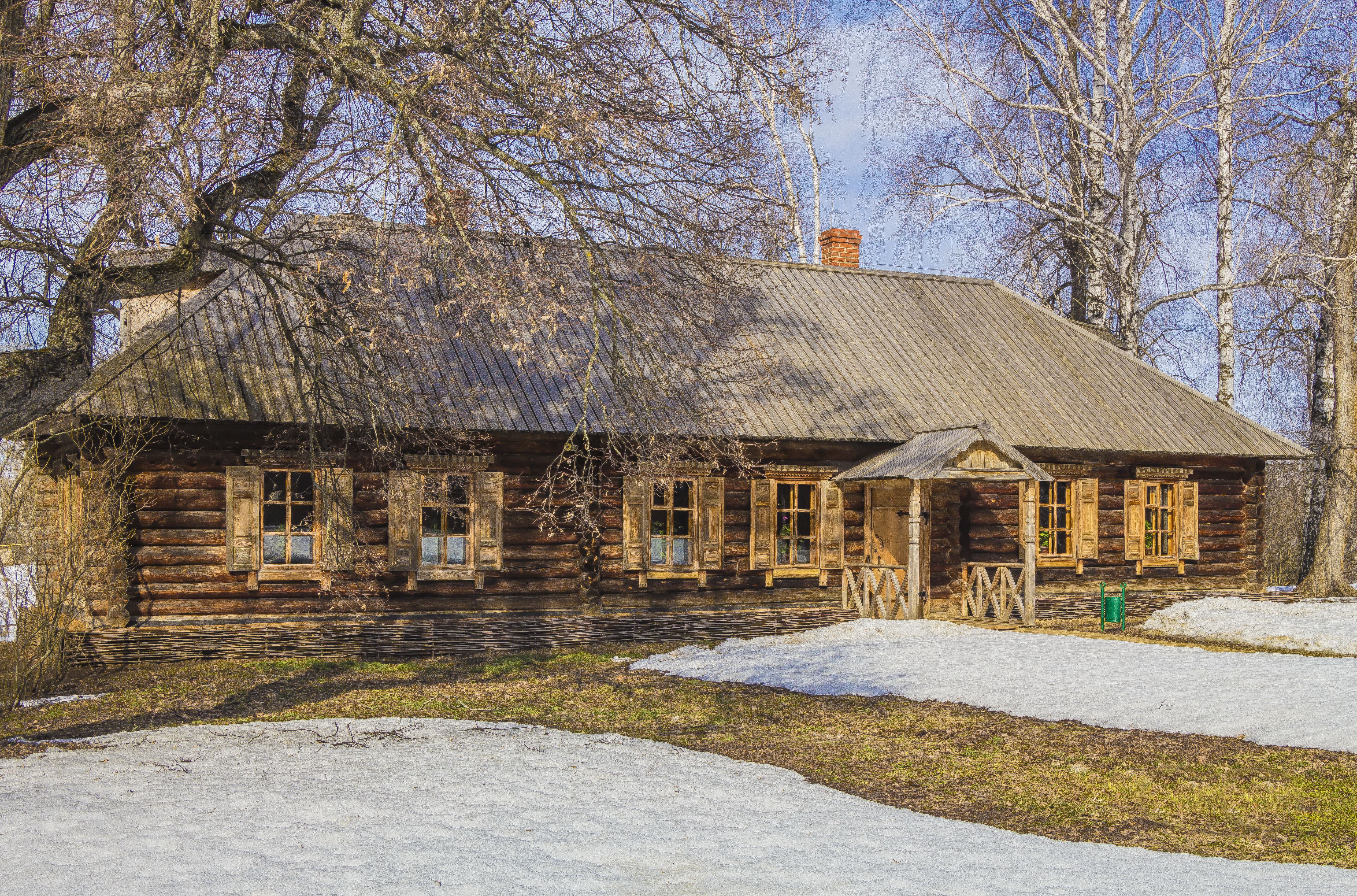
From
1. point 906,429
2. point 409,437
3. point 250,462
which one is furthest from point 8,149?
point 906,429

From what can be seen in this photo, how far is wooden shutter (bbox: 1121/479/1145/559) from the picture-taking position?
55.1 ft

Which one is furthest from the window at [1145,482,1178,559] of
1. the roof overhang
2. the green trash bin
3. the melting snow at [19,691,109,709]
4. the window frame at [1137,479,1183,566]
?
the melting snow at [19,691,109,709]

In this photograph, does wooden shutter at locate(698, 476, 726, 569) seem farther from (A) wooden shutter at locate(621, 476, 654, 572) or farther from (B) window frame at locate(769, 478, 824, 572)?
(B) window frame at locate(769, 478, 824, 572)

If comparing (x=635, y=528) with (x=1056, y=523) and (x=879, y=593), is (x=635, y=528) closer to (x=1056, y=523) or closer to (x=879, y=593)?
(x=879, y=593)

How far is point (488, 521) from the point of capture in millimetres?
13297

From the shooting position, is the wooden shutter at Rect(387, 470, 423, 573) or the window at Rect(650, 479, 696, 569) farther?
the window at Rect(650, 479, 696, 569)

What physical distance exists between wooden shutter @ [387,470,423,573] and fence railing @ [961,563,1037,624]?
729cm

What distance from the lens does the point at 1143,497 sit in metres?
16.8

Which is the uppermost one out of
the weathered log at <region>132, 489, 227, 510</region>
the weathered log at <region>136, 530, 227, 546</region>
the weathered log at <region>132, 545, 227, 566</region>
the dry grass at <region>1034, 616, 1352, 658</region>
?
the weathered log at <region>132, 489, 227, 510</region>

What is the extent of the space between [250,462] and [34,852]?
731cm

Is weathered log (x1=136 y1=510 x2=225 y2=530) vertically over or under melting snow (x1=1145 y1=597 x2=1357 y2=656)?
over

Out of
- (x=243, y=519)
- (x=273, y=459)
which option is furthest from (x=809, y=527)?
(x=243, y=519)

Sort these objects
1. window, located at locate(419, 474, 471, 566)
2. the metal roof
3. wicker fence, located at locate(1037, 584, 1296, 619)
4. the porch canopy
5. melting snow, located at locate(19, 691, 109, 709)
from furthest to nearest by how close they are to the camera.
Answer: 1. wicker fence, located at locate(1037, 584, 1296, 619)
2. the porch canopy
3. window, located at locate(419, 474, 471, 566)
4. the metal roof
5. melting snow, located at locate(19, 691, 109, 709)

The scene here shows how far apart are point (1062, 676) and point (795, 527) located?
A: 5.10 m
